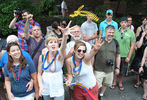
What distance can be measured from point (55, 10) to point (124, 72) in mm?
7889

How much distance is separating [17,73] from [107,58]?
6.04ft

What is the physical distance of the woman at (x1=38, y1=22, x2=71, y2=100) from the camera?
7.74ft

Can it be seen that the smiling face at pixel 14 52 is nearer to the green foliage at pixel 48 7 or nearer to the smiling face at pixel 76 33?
the smiling face at pixel 76 33

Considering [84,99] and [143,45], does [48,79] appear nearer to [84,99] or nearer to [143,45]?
[84,99]

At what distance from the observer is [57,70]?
2418mm

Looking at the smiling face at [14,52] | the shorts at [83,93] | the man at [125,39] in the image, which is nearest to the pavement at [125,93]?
the man at [125,39]

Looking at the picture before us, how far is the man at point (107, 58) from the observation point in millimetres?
3044

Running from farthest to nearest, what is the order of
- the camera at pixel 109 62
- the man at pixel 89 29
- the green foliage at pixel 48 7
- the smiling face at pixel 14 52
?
the green foliage at pixel 48 7
the man at pixel 89 29
the camera at pixel 109 62
the smiling face at pixel 14 52

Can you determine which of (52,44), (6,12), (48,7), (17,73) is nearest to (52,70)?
(52,44)

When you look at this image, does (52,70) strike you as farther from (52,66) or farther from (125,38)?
(125,38)

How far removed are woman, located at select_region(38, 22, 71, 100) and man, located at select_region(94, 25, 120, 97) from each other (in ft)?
3.54

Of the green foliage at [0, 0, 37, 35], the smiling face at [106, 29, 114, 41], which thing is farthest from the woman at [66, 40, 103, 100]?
the green foliage at [0, 0, 37, 35]

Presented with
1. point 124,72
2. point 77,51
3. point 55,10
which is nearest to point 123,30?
point 124,72

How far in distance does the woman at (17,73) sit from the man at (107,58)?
4.78 ft
